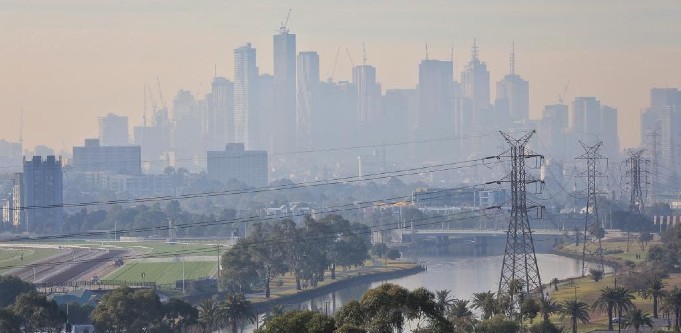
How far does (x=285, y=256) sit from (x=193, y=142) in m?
128

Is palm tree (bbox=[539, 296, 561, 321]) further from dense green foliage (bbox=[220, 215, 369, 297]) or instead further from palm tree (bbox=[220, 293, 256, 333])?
dense green foliage (bbox=[220, 215, 369, 297])

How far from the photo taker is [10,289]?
3375cm

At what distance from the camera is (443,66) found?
167375 mm

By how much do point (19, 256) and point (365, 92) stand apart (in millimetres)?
121393

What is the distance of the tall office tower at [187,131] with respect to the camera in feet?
537

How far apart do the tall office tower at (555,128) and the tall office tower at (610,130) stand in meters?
3.84

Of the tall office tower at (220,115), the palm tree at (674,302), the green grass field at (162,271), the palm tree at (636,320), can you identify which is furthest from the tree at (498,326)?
the tall office tower at (220,115)

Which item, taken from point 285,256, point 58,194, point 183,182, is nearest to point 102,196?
point 183,182

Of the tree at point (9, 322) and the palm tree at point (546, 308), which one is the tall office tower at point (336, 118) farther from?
the tree at point (9, 322)

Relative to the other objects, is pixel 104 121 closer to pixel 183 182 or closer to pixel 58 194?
pixel 183 182

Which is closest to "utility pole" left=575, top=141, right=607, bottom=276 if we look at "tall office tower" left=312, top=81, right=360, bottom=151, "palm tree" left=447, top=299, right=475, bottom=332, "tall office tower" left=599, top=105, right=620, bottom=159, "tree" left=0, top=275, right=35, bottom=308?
"tree" left=0, top=275, right=35, bottom=308

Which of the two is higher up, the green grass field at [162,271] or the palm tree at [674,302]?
the palm tree at [674,302]

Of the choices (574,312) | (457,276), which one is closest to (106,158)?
(457,276)

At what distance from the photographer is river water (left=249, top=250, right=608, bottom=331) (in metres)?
39.8
